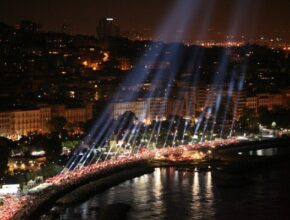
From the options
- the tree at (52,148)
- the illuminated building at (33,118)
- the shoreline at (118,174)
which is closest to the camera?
the shoreline at (118,174)

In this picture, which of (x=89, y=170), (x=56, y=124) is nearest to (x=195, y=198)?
(x=89, y=170)

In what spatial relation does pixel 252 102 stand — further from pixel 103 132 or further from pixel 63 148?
pixel 63 148

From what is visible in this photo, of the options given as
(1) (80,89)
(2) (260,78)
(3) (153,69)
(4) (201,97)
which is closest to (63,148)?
(1) (80,89)

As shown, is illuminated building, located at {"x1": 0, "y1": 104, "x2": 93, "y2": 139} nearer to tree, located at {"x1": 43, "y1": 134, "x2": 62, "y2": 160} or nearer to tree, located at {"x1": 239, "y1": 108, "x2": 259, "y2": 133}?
tree, located at {"x1": 43, "y1": 134, "x2": 62, "y2": 160}

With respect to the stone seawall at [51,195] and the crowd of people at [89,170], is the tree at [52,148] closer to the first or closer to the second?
the crowd of people at [89,170]

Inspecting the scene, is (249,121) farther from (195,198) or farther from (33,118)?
(195,198)

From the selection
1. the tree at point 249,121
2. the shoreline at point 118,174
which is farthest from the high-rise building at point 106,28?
the shoreline at point 118,174

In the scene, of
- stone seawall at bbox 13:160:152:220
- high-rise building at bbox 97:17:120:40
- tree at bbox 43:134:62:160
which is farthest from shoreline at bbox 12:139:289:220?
high-rise building at bbox 97:17:120:40

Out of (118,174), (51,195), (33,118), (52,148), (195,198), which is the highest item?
(33,118)
